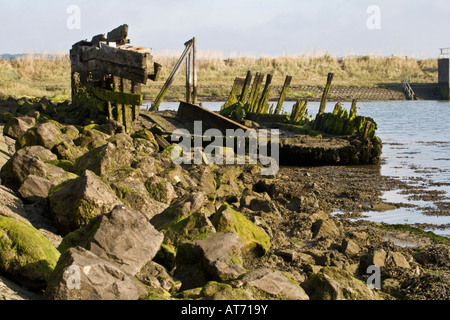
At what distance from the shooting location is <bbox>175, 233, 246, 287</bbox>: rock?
5.16 metres

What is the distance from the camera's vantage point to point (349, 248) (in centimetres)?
741

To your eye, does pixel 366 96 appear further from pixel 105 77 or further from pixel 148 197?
pixel 148 197

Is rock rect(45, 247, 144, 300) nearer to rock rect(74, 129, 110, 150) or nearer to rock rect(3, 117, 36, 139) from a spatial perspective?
rock rect(74, 129, 110, 150)

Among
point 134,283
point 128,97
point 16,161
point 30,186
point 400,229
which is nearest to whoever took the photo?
point 134,283

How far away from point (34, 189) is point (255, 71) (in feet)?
168

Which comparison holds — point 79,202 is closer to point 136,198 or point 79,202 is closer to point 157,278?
point 136,198

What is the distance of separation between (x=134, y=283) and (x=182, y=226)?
5.54 ft

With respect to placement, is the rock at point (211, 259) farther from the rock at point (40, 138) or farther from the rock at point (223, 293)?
the rock at point (40, 138)

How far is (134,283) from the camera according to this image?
14.7 feet

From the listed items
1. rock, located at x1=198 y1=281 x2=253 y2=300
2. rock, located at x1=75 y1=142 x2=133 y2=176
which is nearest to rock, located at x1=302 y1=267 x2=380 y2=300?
rock, located at x1=198 y1=281 x2=253 y2=300

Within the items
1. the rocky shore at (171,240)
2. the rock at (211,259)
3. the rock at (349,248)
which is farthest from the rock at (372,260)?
the rock at (211,259)
